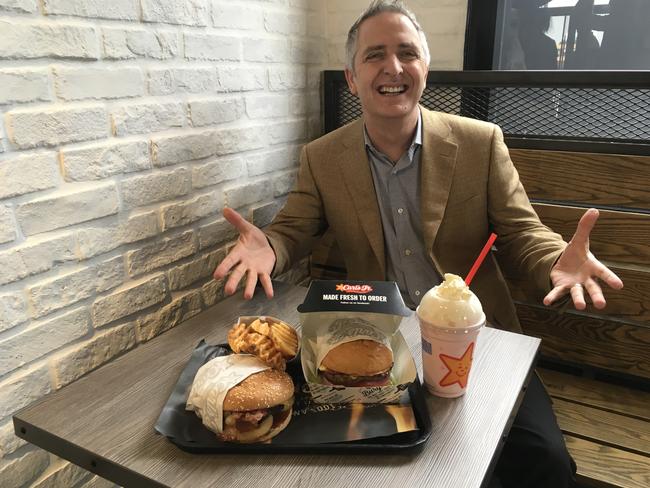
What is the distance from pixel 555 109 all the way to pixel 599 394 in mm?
933

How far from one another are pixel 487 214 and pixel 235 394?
105cm

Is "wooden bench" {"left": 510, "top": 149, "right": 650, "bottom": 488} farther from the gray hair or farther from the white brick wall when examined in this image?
the white brick wall

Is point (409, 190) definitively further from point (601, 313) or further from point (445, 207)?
point (601, 313)

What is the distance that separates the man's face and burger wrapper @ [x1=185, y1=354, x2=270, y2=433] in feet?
3.03

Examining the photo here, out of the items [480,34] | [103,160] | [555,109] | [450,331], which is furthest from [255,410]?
[480,34]

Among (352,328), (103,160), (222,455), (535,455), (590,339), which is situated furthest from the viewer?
(590,339)

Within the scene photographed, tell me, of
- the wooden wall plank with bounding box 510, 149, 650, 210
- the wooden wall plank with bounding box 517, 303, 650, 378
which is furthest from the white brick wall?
the wooden wall plank with bounding box 517, 303, 650, 378

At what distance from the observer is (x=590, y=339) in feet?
5.94

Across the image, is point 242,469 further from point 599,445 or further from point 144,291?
point 599,445

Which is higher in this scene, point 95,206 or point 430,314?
point 95,206

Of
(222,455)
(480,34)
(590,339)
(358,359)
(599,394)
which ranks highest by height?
(480,34)

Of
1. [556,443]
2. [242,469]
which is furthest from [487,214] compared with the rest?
[242,469]

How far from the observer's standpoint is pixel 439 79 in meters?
1.91

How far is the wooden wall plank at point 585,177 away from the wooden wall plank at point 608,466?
29.1 inches
